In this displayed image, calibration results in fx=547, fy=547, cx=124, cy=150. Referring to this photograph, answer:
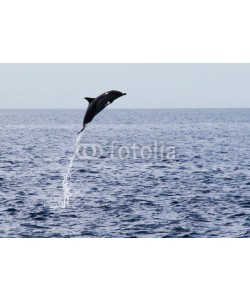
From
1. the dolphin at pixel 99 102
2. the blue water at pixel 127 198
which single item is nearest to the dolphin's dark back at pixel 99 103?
the dolphin at pixel 99 102

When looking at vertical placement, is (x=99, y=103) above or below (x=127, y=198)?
above

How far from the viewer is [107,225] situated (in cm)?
3064

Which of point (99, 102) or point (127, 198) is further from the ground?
point (99, 102)

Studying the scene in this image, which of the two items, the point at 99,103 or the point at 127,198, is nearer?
the point at 99,103

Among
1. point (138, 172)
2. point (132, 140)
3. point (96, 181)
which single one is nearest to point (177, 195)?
point (96, 181)

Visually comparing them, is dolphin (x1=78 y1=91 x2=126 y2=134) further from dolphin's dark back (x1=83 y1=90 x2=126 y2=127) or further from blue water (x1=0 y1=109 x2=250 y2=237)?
blue water (x1=0 y1=109 x2=250 y2=237)

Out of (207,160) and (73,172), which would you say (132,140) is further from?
(73,172)

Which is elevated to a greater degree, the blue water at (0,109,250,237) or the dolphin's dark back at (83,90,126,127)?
the dolphin's dark back at (83,90,126,127)

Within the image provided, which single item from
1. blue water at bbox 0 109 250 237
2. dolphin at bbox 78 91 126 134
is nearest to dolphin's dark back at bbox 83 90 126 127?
dolphin at bbox 78 91 126 134

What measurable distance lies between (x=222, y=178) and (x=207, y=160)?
15714mm

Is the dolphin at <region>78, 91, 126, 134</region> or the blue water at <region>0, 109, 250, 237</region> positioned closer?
the dolphin at <region>78, 91, 126, 134</region>

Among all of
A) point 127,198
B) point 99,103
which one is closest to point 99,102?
point 99,103

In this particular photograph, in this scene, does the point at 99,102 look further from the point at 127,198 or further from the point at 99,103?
the point at 127,198

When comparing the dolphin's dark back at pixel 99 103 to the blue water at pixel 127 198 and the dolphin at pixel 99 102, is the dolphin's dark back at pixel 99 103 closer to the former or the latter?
the dolphin at pixel 99 102
